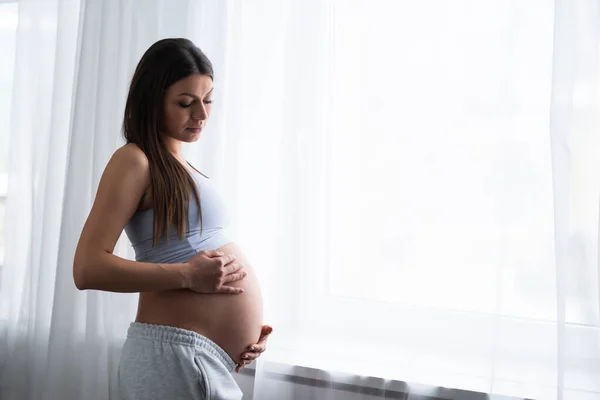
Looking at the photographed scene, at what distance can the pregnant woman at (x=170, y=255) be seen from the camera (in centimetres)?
116

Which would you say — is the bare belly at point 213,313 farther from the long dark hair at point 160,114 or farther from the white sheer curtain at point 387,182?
the white sheer curtain at point 387,182

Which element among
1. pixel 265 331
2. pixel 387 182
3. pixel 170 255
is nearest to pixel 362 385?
pixel 265 331

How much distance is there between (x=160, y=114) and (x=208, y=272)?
1.15ft

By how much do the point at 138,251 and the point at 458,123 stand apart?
841 millimetres

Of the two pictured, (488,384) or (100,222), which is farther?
(488,384)

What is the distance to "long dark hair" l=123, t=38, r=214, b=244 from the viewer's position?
3.97 ft

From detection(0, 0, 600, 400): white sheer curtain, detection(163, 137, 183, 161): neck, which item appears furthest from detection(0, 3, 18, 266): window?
detection(163, 137, 183, 161): neck

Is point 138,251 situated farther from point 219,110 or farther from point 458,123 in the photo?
point 458,123

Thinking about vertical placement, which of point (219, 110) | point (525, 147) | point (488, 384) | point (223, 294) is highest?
point (219, 110)

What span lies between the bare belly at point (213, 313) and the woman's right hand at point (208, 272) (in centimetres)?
2

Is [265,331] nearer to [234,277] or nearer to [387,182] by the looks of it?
[234,277]

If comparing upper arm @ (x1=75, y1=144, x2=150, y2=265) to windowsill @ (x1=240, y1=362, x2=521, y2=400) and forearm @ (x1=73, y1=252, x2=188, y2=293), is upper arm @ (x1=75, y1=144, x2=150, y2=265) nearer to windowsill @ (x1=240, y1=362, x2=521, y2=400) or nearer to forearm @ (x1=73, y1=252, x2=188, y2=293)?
forearm @ (x1=73, y1=252, x2=188, y2=293)

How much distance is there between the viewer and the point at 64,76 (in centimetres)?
197

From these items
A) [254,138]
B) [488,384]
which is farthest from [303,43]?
[488,384]
